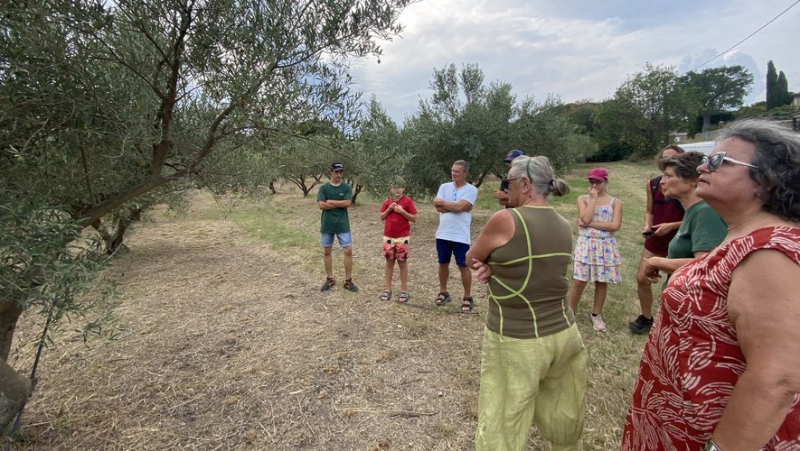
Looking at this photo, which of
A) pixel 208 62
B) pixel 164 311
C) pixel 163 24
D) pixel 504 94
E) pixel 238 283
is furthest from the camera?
pixel 504 94

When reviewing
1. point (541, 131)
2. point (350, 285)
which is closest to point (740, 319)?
point (350, 285)

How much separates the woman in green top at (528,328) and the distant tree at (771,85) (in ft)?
234

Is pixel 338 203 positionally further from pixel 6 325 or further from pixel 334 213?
pixel 6 325

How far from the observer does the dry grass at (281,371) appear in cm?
296

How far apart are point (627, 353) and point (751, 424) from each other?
3.30 m

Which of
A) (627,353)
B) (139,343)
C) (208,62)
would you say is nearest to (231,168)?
(208,62)

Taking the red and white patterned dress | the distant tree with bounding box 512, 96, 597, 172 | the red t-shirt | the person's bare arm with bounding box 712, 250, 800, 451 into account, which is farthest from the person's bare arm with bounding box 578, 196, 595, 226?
the distant tree with bounding box 512, 96, 597, 172

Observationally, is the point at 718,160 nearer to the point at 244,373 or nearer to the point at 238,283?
the point at 244,373

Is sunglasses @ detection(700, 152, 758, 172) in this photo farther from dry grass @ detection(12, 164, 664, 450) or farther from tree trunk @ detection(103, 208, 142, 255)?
tree trunk @ detection(103, 208, 142, 255)

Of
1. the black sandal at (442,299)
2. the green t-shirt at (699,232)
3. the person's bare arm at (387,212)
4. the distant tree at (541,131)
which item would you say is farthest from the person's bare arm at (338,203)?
the distant tree at (541,131)

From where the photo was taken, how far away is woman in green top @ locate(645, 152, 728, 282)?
2.70m

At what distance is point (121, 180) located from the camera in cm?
319

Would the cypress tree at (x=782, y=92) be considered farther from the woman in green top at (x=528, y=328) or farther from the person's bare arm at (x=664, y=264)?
the woman in green top at (x=528, y=328)

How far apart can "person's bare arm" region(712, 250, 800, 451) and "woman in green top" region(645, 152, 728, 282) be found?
5.41 feet
